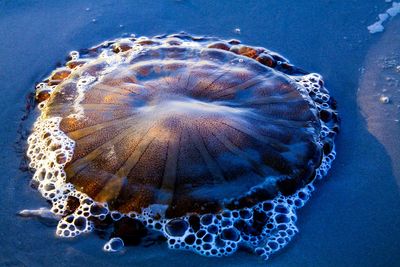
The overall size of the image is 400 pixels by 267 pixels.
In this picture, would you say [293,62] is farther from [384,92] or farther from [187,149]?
[187,149]

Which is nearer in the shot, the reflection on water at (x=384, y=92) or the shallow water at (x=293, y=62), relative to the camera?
the shallow water at (x=293, y=62)

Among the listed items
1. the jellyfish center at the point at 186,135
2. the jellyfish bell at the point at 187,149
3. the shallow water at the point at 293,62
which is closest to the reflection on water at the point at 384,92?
the shallow water at the point at 293,62

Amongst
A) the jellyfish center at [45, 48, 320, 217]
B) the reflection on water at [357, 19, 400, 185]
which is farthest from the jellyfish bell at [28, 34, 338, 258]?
the reflection on water at [357, 19, 400, 185]

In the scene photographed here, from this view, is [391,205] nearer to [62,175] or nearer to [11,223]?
[62,175]

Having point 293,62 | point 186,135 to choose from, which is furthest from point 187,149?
point 293,62

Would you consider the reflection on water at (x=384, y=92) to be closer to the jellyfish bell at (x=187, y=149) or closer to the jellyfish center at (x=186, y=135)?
the jellyfish bell at (x=187, y=149)
